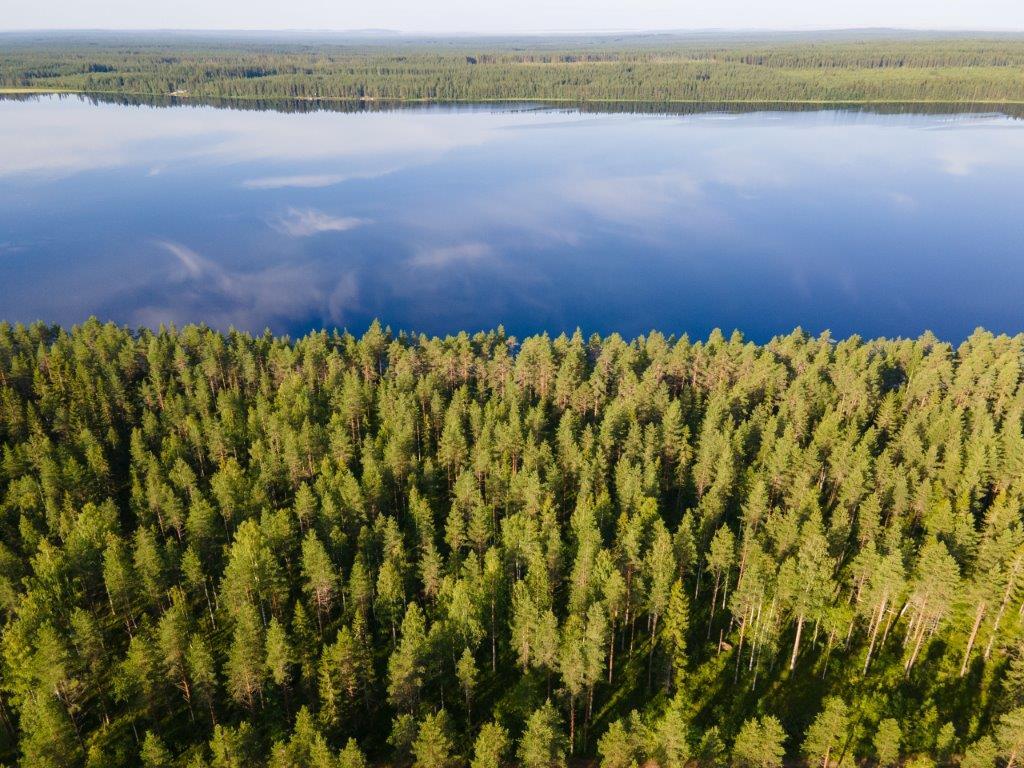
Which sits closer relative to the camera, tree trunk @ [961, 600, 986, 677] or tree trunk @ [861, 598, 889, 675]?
tree trunk @ [961, 600, 986, 677]

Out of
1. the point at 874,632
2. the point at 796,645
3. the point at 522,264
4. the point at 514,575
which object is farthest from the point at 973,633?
the point at 522,264

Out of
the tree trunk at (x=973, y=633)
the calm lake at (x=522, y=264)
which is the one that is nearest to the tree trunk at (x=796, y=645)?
the tree trunk at (x=973, y=633)

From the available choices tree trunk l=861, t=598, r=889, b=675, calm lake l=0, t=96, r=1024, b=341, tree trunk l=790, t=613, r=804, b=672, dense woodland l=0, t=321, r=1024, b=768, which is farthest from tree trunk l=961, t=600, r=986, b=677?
calm lake l=0, t=96, r=1024, b=341

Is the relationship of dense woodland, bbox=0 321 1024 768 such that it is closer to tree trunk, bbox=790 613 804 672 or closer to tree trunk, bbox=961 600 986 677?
tree trunk, bbox=961 600 986 677

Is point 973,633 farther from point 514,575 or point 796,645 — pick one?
point 514,575

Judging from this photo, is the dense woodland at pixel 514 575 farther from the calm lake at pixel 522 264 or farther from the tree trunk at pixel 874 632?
the calm lake at pixel 522 264

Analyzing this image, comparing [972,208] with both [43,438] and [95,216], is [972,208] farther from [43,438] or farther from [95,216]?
[95,216]

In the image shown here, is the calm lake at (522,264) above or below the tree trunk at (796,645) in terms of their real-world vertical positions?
above

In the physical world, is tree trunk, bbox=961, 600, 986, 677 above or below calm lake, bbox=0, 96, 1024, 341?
below

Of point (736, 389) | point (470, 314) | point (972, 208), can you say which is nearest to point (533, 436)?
point (736, 389)
